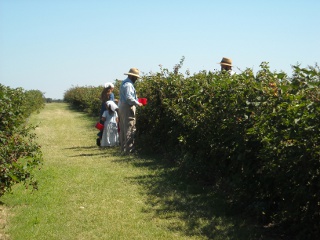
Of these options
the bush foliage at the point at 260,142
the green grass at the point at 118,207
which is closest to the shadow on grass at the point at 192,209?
the green grass at the point at 118,207

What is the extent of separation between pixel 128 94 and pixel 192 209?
17.0 feet

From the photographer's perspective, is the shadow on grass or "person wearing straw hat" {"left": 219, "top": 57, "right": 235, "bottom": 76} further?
"person wearing straw hat" {"left": 219, "top": 57, "right": 235, "bottom": 76}

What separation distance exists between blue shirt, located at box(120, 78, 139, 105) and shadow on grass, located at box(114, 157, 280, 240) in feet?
9.18

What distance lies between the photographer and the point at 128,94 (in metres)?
11.0

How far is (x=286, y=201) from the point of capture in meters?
4.89

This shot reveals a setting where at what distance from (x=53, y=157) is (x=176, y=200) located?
505 centimetres

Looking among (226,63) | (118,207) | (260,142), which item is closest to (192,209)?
(118,207)

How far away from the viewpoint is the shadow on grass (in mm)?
5336

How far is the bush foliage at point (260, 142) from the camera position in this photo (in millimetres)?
4402

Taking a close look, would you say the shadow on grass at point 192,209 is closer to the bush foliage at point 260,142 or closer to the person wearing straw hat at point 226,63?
the bush foliage at point 260,142

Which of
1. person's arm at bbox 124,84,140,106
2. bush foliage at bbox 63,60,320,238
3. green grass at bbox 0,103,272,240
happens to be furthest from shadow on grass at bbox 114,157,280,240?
person's arm at bbox 124,84,140,106

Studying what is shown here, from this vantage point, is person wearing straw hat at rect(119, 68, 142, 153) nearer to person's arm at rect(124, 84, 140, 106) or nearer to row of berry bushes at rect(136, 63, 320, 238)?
person's arm at rect(124, 84, 140, 106)

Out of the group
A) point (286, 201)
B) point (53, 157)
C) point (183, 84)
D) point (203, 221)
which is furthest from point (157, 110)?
point (286, 201)

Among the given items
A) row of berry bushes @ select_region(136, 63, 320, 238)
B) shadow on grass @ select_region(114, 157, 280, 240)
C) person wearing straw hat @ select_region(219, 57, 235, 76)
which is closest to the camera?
row of berry bushes @ select_region(136, 63, 320, 238)
